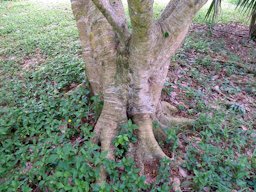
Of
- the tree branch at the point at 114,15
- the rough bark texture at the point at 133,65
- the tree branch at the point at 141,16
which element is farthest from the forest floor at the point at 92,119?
the tree branch at the point at 141,16

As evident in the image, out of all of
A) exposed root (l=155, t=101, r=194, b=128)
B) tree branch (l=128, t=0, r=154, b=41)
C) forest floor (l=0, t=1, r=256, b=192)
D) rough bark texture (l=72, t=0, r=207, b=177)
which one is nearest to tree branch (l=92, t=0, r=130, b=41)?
rough bark texture (l=72, t=0, r=207, b=177)

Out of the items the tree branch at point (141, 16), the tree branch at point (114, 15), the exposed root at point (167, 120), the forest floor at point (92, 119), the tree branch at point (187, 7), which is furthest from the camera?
the exposed root at point (167, 120)

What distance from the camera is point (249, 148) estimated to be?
281 cm

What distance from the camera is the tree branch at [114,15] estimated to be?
6.54 ft

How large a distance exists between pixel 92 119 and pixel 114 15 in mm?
1104

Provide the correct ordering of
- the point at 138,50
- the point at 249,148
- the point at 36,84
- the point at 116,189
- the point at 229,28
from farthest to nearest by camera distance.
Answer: the point at 229,28
the point at 36,84
the point at 249,148
the point at 138,50
the point at 116,189

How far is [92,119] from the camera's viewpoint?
2.78 metres

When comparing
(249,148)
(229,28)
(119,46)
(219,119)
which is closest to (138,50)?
(119,46)

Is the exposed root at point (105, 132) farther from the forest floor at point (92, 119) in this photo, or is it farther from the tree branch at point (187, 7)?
the tree branch at point (187, 7)

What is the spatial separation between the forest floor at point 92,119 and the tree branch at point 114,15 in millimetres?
709

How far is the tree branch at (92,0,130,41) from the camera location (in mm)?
1994

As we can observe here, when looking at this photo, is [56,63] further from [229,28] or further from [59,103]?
[229,28]

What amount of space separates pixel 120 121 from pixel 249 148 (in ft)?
4.47

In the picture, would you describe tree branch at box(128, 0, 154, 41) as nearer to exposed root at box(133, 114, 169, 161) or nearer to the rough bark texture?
the rough bark texture
